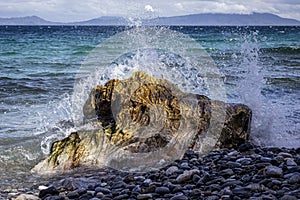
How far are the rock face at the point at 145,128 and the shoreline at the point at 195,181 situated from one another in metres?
0.29

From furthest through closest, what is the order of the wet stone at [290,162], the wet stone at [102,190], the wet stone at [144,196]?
the wet stone at [290,162], the wet stone at [102,190], the wet stone at [144,196]

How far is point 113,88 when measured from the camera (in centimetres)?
625

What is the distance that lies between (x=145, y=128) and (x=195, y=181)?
1.61 meters

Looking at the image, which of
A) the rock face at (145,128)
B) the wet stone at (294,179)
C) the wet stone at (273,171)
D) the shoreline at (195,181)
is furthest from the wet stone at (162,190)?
the rock face at (145,128)

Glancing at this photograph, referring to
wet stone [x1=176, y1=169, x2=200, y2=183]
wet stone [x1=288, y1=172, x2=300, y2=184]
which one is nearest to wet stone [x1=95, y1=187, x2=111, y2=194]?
wet stone [x1=176, y1=169, x2=200, y2=183]

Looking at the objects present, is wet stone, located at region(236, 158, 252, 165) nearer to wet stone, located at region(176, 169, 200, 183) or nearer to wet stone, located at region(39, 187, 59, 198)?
wet stone, located at region(176, 169, 200, 183)

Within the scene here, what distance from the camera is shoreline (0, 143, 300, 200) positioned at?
388cm

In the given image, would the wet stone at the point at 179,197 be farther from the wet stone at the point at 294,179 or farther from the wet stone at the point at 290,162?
the wet stone at the point at 290,162

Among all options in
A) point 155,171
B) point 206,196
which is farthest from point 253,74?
point 206,196

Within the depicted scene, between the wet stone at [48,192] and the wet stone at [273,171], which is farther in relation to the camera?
the wet stone at [48,192]

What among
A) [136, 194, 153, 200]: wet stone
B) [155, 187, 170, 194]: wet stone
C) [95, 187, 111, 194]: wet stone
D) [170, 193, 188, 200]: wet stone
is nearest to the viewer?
[170, 193, 188, 200]: wet stone

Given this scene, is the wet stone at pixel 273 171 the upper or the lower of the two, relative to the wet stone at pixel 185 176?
upper

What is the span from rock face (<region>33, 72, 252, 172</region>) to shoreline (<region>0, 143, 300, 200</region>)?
287mm

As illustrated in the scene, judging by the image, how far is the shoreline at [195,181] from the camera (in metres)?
3.88
